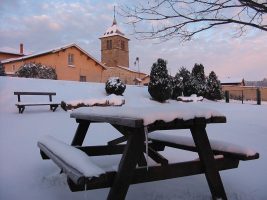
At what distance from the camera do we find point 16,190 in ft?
11.5

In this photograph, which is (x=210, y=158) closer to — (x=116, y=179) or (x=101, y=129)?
(x=116, y=179)

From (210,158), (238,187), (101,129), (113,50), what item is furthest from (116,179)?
(113,50)

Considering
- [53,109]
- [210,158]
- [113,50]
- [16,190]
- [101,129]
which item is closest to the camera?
[210,158]

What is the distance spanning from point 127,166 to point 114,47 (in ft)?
215

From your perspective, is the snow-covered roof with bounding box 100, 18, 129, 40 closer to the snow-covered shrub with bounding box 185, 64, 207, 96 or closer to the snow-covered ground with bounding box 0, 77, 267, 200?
the snow-covered shrub with bounding box 185, 64, 207, 96

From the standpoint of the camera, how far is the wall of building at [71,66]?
34.6 metres

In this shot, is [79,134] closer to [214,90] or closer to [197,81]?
[197,81]

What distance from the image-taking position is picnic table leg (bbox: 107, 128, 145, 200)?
2643 millimetres

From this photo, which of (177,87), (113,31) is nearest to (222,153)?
(177,87)

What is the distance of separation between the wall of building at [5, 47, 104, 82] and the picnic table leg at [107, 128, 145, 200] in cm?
3280

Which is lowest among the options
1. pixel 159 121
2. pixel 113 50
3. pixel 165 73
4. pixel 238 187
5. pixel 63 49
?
pixel 238 187

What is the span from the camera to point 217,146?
3.55m

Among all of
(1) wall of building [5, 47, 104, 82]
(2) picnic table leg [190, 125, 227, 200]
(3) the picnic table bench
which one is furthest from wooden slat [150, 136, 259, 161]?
(1) wall of building [5, 47, 104, 82]

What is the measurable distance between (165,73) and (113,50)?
47988 mm
